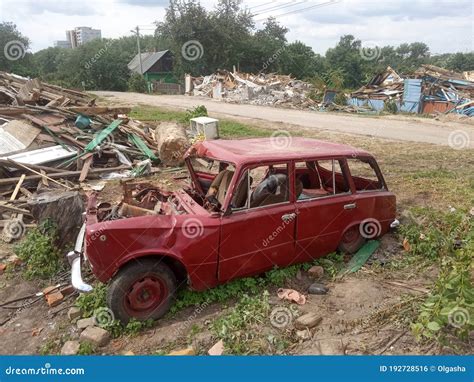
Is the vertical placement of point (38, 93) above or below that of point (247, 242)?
above

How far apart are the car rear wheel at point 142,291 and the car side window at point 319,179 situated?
186 cm

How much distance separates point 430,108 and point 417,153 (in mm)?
13062

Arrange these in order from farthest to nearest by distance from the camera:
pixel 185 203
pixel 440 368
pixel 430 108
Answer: pixel 430 108
pixel 185 203
pixel 440 368

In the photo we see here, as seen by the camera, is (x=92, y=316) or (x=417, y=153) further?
(x=417, y=153)

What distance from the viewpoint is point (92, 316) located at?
14.1 feet

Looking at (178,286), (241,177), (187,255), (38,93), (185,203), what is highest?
(38,93)

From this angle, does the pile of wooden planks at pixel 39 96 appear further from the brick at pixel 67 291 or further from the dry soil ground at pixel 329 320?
the brick at pixel 67 291

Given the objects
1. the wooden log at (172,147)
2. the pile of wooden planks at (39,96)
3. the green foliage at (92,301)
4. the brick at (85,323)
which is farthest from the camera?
the pile of wooden planks at (39,96)

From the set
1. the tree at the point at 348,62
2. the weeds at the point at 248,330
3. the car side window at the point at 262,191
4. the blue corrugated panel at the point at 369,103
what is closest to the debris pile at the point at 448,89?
the blue corrugated panel at the point at 369,103

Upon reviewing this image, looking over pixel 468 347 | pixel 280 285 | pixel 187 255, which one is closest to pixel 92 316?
A: pixel 187 255

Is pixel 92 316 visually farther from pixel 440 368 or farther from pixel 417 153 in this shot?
pixel 417 153

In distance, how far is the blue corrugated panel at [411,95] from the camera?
74.5 ft

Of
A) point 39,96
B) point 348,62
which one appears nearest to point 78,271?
point 39,96

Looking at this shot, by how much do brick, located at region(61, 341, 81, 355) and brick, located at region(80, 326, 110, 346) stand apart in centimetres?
9
